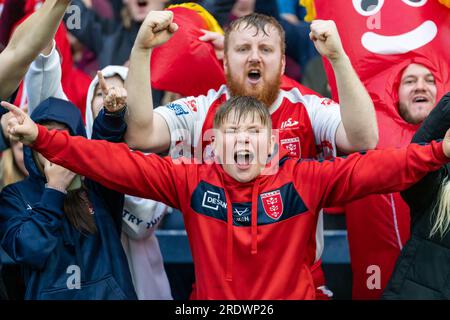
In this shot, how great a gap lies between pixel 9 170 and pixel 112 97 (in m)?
1.22

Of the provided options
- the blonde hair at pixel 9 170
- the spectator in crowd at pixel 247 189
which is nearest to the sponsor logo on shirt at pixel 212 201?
the spectator in crowd at pixel 247 189

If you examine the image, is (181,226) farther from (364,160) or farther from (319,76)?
(364,160)

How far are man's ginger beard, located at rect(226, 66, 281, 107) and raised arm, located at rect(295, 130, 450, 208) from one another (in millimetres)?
382

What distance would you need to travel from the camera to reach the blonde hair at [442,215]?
10.2 feet

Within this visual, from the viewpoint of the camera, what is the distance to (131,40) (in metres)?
4.69

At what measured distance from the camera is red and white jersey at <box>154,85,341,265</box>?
3.35m

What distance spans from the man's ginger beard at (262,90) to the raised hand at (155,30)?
0.36 meters

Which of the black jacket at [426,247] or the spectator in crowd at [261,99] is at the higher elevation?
the spectator in crowd at [261,99]

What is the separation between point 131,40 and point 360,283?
1.83 metres

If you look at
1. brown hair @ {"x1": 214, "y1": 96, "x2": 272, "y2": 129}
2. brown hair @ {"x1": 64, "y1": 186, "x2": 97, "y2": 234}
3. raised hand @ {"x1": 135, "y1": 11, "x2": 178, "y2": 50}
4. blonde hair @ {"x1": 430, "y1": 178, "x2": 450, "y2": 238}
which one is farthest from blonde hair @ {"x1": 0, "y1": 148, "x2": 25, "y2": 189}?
blonde hair @ {"x1": 430, "y1": 178, "x2": 450, "y2": 238}

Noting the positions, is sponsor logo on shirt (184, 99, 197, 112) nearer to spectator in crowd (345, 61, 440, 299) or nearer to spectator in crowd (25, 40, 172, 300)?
spectator in crowd (25, 40, 172, 300)

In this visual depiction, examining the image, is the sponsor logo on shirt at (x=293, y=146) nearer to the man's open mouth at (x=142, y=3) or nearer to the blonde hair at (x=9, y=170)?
the blonde hair at (x=9, y=170)

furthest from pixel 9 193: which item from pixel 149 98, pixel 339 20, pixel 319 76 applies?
pixel 319 76

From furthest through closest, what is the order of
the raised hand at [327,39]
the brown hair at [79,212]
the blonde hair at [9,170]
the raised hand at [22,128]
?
the blonde hair at [9,170] → the brown hair at [79,212] → the raised hand at [327,39] → the raised hand at [22,128]
